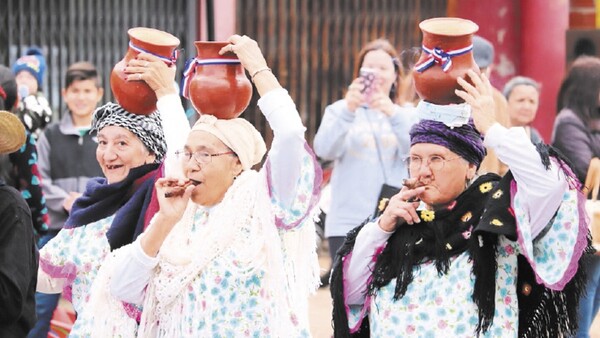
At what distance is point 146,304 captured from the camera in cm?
436

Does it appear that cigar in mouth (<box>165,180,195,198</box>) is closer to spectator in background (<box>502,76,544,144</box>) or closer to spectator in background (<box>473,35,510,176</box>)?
spectator in background (<box>473,35,510,176</box>)

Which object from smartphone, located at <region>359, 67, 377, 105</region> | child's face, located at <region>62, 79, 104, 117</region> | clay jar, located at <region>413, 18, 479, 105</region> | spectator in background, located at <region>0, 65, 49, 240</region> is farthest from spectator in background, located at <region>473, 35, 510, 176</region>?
spectator in background, located at <region>0, 65, 49, 240</region>

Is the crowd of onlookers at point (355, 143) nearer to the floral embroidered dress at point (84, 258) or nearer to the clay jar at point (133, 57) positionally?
the floral embroidered dress at point (84, 258)

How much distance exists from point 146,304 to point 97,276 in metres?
0.31

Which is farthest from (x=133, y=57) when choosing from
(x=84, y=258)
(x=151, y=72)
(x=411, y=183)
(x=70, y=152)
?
(x=70, y=152)

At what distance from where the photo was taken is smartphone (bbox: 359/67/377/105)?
7051 millimetres

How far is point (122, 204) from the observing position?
4945mm

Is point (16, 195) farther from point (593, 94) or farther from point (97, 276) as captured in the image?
point (593, 94)

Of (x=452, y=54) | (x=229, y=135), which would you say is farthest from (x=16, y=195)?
(x=452, y=54)

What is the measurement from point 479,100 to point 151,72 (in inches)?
50.8

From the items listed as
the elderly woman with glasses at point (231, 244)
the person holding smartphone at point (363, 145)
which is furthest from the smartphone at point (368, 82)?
the elderly woman with glasses at point (231, 244)

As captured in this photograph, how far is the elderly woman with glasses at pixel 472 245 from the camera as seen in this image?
13.0 feet

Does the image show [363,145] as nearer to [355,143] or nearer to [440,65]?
[355,143]

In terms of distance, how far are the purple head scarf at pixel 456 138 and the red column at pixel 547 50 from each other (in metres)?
8.15
